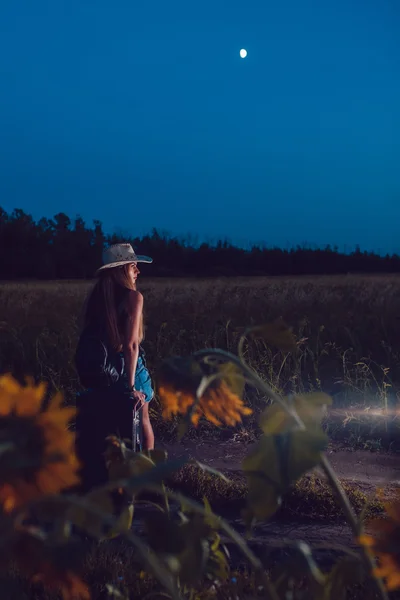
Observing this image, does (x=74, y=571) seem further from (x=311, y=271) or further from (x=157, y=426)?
(x=311, y=271)

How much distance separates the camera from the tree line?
4062 cm

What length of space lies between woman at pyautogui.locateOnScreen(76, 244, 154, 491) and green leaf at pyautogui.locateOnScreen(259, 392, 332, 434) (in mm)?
3121

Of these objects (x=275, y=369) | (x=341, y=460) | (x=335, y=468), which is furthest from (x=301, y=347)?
(x=335, y=468)

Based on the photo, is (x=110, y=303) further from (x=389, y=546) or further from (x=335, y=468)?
(x=389, y=546)

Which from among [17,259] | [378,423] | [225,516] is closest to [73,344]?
[378,423]

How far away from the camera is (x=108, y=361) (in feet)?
13.4

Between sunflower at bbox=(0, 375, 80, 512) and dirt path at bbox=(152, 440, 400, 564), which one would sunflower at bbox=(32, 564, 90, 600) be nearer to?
sunflower at bbox=(0, 375, 80, 512)

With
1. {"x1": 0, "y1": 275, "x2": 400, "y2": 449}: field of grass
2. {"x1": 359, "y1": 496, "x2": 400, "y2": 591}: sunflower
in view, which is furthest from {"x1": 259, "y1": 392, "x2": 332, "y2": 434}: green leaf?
{"x1": 0, "y1": 275, "x2": 400, "y2": 449}: field of grass

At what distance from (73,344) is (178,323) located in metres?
1.60

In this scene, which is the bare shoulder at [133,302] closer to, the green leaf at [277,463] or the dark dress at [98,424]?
the dark dress at [98,424]

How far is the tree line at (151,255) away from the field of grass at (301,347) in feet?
90.3

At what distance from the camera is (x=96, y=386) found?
4.00 metres

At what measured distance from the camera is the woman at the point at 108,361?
12.8 ft

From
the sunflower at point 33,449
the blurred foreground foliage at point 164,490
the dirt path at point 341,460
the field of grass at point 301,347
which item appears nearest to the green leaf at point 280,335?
the blurred foreground foliage at point 164,490
